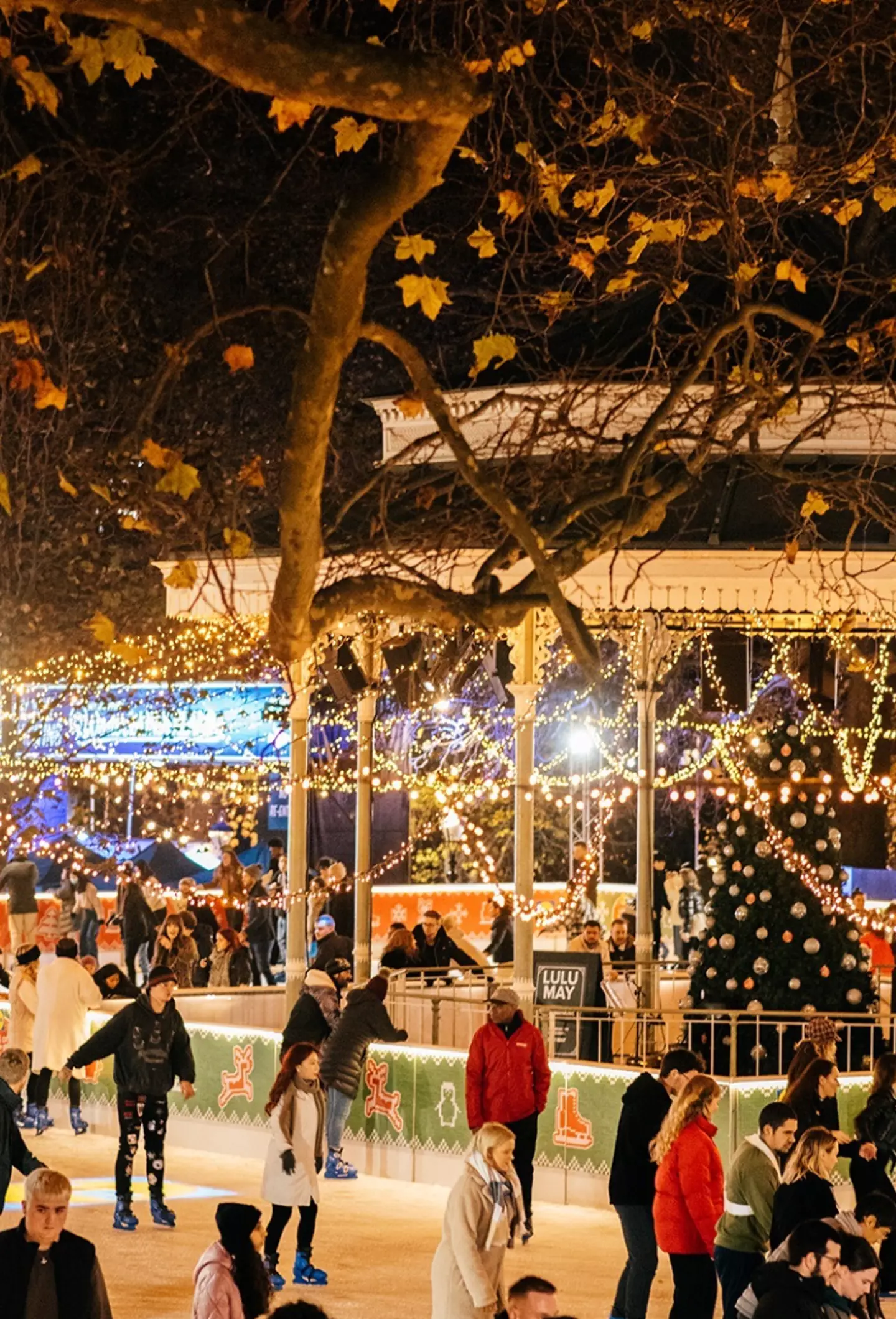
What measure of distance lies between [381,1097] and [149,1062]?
7.75 ft

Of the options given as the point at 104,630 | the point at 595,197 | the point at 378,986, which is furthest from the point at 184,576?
the point at 378,986

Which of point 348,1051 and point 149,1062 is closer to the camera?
point 149,1062

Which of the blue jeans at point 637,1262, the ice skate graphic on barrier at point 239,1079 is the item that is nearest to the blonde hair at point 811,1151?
the blue jeans at point 637,1262

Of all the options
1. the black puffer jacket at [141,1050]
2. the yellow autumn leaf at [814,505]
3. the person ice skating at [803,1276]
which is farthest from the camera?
the black puffer jacket at [141,1050]

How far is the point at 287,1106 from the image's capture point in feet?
36.2

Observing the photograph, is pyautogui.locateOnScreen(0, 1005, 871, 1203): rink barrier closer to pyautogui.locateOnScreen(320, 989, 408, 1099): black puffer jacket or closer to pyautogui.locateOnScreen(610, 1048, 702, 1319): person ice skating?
pyautogui.locateOnScreen(320, 989, 408, 1099): black puffer jacket

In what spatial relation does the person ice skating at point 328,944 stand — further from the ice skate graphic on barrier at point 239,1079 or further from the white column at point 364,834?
the ice skate graphic on barrier at point 239,1079

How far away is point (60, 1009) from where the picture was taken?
16438 mm

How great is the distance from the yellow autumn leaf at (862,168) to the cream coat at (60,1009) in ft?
33.0

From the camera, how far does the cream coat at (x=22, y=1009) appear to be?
1702 cm

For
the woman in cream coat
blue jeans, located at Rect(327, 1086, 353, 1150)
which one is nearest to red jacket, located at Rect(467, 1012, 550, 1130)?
blue jeans, located at Rect(327, 1086, 353, 1150)

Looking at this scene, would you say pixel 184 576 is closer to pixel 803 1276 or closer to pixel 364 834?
pixel 803 1276

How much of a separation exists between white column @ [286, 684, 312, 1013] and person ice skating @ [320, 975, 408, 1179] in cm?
191

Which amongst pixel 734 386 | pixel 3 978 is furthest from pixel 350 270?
pixel 3 978
